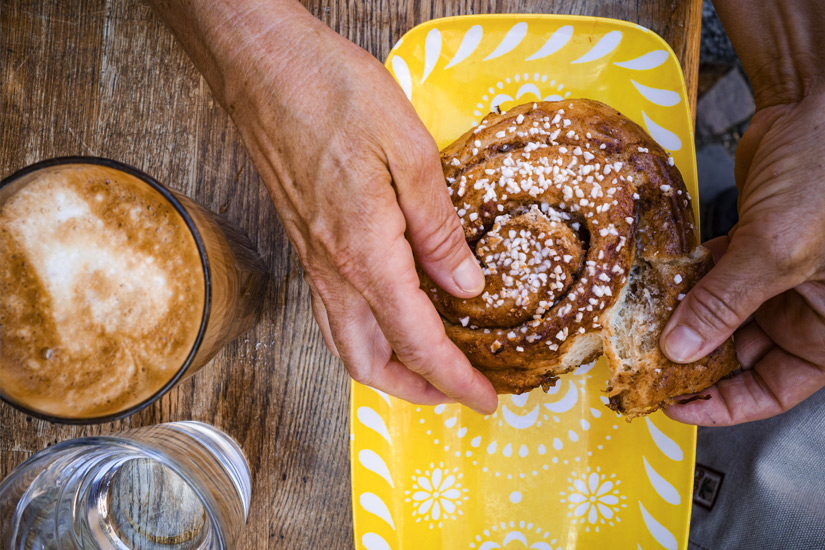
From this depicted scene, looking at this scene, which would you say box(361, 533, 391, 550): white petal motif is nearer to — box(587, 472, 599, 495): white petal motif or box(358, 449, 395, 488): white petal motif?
box(358, 449, 395, 488): white petal motif

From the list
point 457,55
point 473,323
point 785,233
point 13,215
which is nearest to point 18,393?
point 13,215

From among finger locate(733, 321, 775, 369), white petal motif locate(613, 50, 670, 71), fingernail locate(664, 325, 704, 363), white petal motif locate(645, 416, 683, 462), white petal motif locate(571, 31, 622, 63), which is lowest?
white petal motif locate(645, 416, 683, 462)

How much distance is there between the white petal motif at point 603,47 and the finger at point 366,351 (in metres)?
0.99

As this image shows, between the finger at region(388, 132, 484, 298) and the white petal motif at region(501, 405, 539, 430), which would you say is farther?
the white petal motif at region(501, 405, 539, 430)

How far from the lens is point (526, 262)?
1.34m

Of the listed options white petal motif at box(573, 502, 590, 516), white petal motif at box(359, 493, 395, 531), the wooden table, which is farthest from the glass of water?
white petal motif at box(573, 502, 590, 516)

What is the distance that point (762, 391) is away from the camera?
1594 millimetres

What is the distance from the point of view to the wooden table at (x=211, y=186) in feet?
5.69

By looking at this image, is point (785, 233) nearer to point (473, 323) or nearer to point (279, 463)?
point (473, 323)

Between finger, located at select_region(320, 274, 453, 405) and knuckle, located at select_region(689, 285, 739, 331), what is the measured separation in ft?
2.29

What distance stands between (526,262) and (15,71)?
1747mm

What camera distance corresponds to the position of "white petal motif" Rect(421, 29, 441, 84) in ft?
5.33

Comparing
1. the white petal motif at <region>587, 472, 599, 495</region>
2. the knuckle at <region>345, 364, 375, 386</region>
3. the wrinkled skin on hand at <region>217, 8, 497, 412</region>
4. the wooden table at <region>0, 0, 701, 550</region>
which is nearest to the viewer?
the wrinkled skin on hand at <region>217, 8, 497, 412</region>

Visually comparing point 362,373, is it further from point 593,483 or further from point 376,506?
point 593,483
